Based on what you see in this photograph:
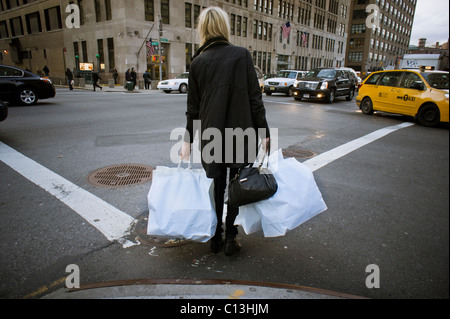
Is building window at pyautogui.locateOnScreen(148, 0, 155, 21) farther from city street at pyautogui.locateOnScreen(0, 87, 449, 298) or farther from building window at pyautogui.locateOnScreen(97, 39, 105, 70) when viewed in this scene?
city street at pyautogui.locateOnScreen(0, 87, 449, 298)

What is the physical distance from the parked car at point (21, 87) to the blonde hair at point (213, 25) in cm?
1228

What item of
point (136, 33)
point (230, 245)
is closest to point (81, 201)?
point (230, 245)

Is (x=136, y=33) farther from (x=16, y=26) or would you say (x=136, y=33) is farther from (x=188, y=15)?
(x=16, y=26)

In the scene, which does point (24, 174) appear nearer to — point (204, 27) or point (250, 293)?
point (204, 27)

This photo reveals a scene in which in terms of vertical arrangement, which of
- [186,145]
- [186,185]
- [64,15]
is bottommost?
[186,185]

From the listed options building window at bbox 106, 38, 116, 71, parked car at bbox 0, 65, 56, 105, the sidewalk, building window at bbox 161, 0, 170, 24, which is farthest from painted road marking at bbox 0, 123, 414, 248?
building window at bbox 161, 0, 170, 24

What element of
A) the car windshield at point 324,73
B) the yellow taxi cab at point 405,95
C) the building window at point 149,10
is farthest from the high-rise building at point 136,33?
the yellow taxi cab at point 405,95

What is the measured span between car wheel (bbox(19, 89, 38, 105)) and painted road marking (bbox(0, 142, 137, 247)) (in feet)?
26.8

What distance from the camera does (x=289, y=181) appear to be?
93.0 inches

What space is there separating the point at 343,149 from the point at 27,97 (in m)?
12.2

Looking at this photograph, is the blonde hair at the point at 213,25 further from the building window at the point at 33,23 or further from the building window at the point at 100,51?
the building window at the point at 33,23

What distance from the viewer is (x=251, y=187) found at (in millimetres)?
2227

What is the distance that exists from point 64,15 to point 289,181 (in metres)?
43.9
